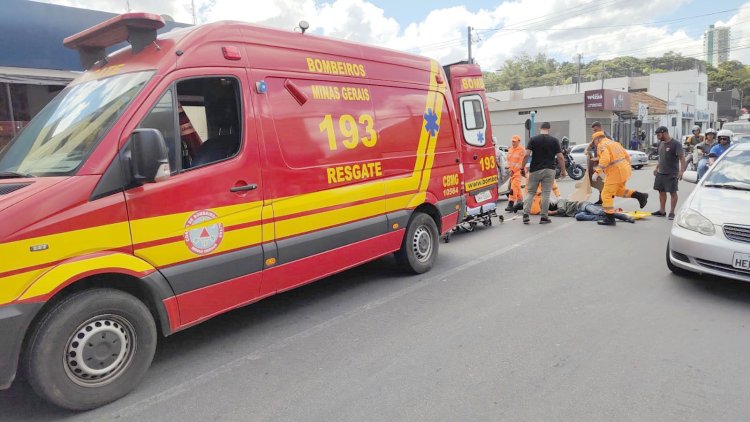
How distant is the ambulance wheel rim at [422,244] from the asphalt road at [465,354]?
0.79 feet

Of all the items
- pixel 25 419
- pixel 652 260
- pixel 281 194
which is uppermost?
pixel 281 194

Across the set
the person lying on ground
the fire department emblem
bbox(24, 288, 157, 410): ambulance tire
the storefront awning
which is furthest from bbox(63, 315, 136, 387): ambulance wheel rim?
the person lying on ground

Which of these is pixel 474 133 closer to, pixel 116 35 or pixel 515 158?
pixel 515 158

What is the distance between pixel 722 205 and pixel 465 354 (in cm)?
339

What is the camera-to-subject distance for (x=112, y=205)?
3.06 m

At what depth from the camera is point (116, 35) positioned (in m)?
3.89

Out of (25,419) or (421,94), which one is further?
(421,94)

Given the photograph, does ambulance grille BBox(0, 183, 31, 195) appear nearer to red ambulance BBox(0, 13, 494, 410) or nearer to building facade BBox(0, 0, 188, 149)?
red ambulance BBox(0, 13, 494, 410)

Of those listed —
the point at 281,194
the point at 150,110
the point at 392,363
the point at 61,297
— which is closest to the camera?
the point at 61,297

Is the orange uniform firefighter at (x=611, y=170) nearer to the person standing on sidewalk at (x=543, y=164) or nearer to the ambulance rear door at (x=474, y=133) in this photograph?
the person standing on sidewalk at (x=543, y=164)

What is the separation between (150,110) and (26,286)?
1331mm

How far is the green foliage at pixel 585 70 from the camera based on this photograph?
69.9 meters

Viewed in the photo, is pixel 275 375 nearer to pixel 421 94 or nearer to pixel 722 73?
pixel 421 94

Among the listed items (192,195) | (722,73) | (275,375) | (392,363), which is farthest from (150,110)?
(722,73)
